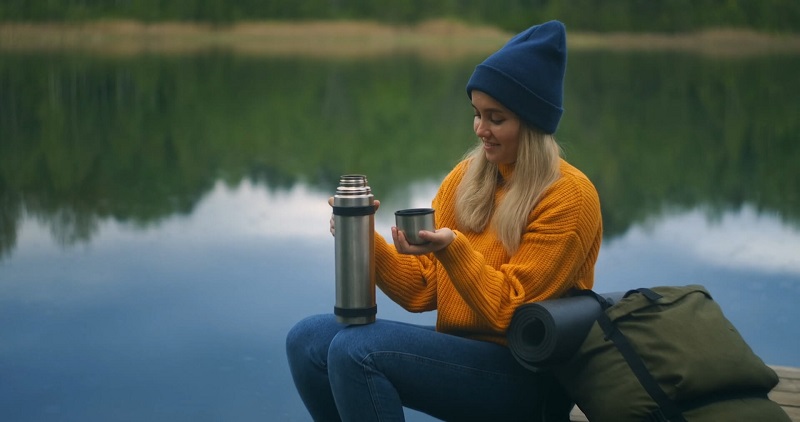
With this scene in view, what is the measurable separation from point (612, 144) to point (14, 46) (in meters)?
18.2

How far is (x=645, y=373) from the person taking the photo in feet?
6.27

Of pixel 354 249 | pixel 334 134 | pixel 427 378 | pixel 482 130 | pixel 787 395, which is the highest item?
Answer: pixel 482 130

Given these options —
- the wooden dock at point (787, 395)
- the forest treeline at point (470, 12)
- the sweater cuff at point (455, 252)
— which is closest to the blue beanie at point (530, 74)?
the sweater cuff at point (455, 252)

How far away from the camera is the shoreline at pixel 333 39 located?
25.6 m

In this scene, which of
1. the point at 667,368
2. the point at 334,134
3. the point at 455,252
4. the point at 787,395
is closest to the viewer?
the point at 667,368

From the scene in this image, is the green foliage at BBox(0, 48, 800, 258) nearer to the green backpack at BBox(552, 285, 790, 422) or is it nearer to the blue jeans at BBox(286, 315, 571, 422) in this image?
the blue jeans at BBox(286, 315, 571, 422)

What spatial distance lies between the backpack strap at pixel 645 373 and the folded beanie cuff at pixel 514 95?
1.36ft

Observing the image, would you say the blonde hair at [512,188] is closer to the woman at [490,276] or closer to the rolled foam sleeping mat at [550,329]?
the woman at [490,276]

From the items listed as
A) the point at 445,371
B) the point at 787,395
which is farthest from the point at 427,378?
the point at 787,395

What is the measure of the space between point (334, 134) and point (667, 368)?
13.1m

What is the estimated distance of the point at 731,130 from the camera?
14922mm

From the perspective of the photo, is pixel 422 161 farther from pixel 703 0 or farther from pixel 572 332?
pixel 703 0

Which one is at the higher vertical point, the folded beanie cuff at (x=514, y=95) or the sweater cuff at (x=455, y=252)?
the folded beanie cuff at (x=514, y=95)

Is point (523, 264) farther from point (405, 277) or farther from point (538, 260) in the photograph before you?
point (405, 277)
